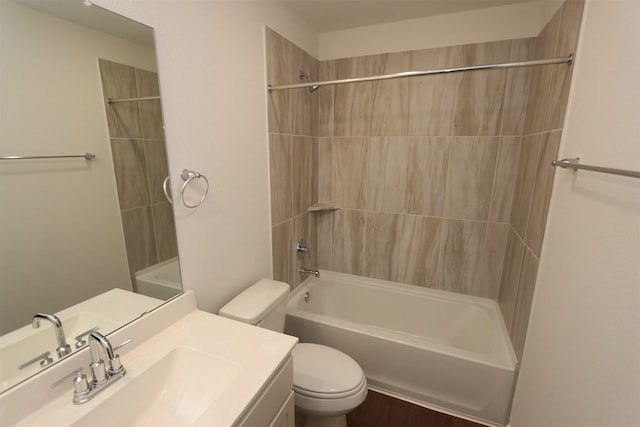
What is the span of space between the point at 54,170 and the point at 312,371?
1326mm

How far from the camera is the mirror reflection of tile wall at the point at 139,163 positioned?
37.3 inches

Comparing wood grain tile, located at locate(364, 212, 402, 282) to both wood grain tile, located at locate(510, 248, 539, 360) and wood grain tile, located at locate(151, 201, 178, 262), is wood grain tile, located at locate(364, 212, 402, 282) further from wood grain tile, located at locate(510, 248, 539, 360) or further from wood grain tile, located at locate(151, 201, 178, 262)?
wood grain tile, located at locate(151, 201, 178, 262)

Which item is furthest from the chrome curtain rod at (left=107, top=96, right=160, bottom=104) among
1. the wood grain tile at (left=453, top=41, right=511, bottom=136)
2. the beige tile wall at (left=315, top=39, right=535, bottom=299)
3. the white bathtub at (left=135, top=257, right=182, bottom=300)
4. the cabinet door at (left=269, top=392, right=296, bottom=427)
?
the wood grain tile at (left=453, top=41, right=511, bottom=136)

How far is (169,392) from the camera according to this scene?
0.92 metres

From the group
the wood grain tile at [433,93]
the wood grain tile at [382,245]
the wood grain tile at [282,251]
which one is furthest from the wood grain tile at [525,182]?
the wood grain tile at [282,251]

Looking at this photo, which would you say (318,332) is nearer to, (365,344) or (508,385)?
(365,344)

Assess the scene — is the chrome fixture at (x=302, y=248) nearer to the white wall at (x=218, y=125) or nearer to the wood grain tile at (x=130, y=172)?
the white wall at (x=218, y=125)

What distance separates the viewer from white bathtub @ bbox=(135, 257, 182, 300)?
1.06m

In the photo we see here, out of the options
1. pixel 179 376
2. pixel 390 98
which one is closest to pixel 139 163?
pixel 179 376

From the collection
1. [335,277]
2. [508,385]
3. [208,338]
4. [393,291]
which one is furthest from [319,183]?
[508,385]

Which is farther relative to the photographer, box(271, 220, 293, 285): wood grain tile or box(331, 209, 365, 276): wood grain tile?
box(331, 209, 365, 276): wood grain tile

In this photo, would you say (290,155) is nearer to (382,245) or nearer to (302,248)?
(302,248)

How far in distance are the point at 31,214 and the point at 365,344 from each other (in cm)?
166

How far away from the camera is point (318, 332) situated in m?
1.87
